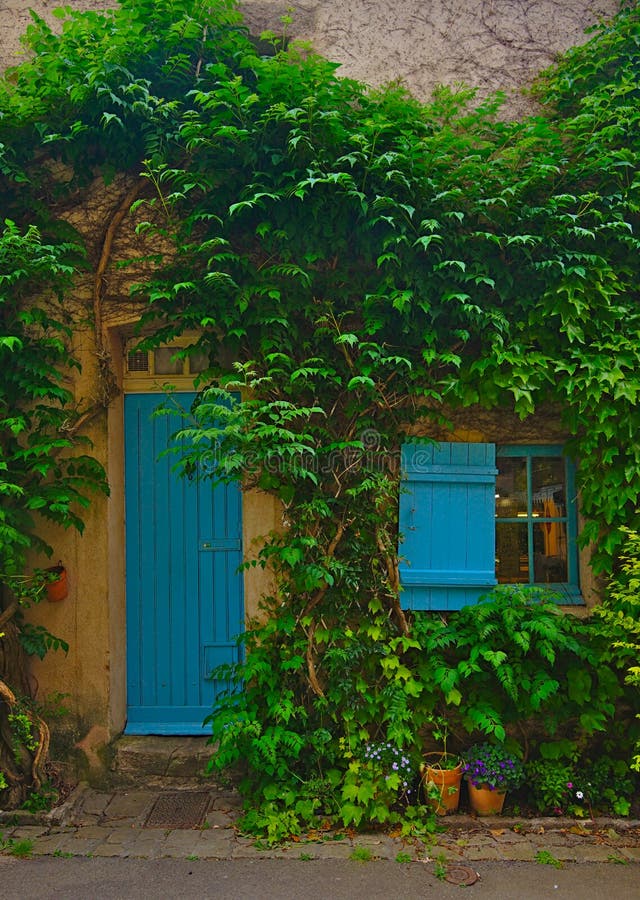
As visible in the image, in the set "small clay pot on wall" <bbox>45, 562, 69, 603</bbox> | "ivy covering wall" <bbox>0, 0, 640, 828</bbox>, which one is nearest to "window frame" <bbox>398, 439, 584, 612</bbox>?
"ivy covering wall" <bbox>0, 0, 640, 828</bbox>

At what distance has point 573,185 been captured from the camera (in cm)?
423

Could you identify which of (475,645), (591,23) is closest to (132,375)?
(475,645)

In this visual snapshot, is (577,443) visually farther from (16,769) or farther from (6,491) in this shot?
(16,769)

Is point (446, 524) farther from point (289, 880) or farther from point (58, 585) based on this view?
point (58, 585)

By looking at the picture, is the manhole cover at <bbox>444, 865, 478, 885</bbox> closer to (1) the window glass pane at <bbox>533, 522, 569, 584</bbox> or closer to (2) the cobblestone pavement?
(2) the cobblestone pavement

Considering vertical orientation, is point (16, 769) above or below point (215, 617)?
below

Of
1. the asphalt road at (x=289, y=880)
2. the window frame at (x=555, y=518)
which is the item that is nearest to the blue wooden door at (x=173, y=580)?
the asphalt road at (x=289, y=880)

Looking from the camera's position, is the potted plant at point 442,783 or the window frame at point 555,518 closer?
the potted plant at point 442,783

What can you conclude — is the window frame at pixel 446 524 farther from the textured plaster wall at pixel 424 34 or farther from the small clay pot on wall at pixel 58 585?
the textured plaster wall at pixel 424 34

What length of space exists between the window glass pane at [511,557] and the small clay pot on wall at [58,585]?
290 centimetres

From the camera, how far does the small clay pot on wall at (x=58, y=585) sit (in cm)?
416

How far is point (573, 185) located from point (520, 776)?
146 inches

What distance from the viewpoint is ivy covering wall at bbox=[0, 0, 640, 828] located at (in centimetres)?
390

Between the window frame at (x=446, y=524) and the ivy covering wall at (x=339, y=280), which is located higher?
the ivy covering wall at (x=339, y=280)
